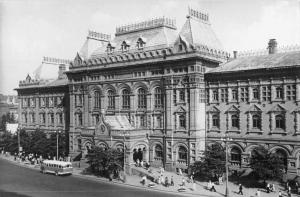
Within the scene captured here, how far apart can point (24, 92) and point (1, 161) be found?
2204cm

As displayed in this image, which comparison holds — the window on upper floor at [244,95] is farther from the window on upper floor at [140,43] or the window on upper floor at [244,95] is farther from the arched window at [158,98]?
the window on upper floor at [140,43]

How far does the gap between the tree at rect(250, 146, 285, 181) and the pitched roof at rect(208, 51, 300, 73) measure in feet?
36.6

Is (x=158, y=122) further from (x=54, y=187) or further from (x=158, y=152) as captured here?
(x=54, y=187)

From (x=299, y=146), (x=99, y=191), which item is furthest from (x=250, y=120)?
(x=99, y=191)

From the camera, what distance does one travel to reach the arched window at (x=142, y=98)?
61625mm

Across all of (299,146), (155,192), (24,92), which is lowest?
(155,192)

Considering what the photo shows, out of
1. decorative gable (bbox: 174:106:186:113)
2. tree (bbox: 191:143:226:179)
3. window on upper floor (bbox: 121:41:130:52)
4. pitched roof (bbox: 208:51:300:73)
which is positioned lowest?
tree (bbox: 191:143:226:179)

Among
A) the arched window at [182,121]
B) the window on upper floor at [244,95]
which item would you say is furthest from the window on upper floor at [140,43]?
the window on upper floor at [244,95]

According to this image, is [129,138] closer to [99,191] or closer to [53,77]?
Result: [99,191]

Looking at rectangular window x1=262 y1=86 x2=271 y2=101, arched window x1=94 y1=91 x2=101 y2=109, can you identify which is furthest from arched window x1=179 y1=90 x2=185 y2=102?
arched window x1=94 y1=91 x2=101 y2=109

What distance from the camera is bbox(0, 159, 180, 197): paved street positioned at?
44875mm

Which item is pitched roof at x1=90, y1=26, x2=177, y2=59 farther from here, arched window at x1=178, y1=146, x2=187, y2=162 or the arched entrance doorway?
arched window at x1=178, y1=146, x2=187, y2=162

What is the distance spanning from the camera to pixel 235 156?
53750 mm

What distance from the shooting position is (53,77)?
3615 inches
